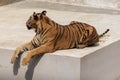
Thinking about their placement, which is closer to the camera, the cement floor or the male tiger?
the male tiger

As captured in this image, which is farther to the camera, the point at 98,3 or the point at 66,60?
the point at 98,3

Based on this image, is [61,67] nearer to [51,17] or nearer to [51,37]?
[51,37]

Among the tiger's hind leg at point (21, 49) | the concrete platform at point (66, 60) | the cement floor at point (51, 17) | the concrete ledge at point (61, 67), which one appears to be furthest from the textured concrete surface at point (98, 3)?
the tiger's hind leg at point (21, 49)

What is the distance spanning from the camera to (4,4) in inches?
278

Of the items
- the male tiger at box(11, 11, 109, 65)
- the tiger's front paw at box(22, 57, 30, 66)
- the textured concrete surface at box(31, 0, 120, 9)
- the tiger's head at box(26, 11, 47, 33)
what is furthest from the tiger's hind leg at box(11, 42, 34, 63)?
the textured concrete surface at box(31, 0, 120, 9)

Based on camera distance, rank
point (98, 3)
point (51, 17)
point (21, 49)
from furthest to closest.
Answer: point (98, 3)
point (51, 17)
point (21, 49)

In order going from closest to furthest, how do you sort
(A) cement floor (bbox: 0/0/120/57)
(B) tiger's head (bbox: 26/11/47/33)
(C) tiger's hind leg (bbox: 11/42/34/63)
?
(B) tiger's head (bbox: 26/11/47/33) → (C) tiger's hind leg (bbox: 11/42/34/63) → (A) cement floor (bbox: 0/0/120/57)

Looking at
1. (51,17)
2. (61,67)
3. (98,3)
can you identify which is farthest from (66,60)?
(98,3)

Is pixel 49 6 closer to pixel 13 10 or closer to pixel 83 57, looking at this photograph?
pixel 13 10

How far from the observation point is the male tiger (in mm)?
3801

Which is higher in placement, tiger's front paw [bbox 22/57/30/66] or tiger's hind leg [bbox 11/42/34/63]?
tiger's hind leg [bbox 11/42/34/63]

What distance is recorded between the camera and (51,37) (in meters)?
3.81

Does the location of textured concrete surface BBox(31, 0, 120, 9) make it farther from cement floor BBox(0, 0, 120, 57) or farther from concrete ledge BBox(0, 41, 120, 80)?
concrete ledge BBox(0, 41, 120, 80)

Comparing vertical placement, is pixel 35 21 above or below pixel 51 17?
above
